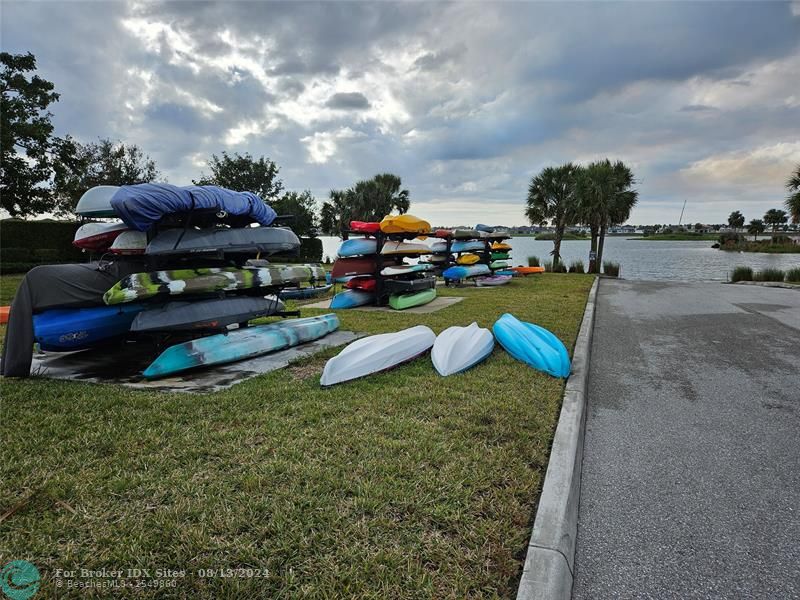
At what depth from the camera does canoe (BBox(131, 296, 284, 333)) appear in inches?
199

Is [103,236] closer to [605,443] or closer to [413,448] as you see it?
[413,448]

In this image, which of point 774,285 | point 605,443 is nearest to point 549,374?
point 605,443

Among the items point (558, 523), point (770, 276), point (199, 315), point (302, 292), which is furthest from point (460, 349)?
point (770, 276)

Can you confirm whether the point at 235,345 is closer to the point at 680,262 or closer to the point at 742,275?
the point at 742,275

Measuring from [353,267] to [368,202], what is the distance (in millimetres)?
30497

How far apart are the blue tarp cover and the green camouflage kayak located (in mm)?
628

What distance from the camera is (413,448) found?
312 centimetres

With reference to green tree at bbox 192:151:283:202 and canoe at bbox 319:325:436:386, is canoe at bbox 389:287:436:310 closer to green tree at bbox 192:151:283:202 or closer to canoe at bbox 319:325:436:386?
canoe at bbox 319:325:436:386

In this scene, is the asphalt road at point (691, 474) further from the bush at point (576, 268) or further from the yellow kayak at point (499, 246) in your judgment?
the bush at point (576, 268)

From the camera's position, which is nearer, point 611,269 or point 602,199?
point 611,269

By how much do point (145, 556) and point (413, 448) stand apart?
67.8 inches

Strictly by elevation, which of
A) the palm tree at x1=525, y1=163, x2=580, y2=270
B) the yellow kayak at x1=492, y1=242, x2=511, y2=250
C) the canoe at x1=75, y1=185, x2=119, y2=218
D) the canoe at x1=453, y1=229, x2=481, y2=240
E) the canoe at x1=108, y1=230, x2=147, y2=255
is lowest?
the yellow kayak at x1=492, y1=242, x2=511, y2=250

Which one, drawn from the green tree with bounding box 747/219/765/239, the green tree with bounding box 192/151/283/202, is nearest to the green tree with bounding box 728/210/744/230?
the green tree with bounding box 747/219/765/239

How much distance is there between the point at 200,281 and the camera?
550 centimetres
